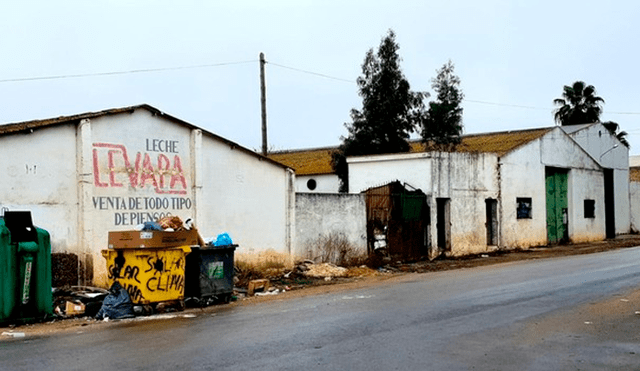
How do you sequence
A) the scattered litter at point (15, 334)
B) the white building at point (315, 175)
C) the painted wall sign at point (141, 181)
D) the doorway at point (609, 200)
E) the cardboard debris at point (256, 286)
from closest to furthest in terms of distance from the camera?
the scattered litter at point (15, 334) < the cardboard debris at point (256, 286) < the painted wall sign at point (141, 181) < the white building at point (315, 175) < the doorway at point (609, 200)

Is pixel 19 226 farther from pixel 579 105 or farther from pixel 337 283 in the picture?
pixel 579 105

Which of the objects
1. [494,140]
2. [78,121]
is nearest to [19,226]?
[78,121]

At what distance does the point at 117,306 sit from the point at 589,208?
3238 centimetres

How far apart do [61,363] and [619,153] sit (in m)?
42.9

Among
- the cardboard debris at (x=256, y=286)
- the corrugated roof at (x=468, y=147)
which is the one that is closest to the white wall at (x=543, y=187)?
the corrugated roof at (x=468, y=147)

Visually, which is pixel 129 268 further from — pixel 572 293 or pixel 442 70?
pixel 442 70

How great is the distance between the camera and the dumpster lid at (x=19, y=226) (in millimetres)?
12570

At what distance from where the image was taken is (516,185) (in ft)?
110

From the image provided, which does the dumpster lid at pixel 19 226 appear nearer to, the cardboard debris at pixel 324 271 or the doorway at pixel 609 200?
the cardboard debris at pixel 324 271

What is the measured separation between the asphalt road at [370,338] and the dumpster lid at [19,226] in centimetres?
225

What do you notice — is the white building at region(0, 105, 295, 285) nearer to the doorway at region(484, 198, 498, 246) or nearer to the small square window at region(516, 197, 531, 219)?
the doorway at region(484, 198, 498, 246)

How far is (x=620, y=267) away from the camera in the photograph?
67.8 feet

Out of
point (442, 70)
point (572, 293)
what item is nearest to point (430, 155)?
point (442, 70)

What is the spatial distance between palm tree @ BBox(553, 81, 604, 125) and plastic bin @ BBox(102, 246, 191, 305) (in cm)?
5009
